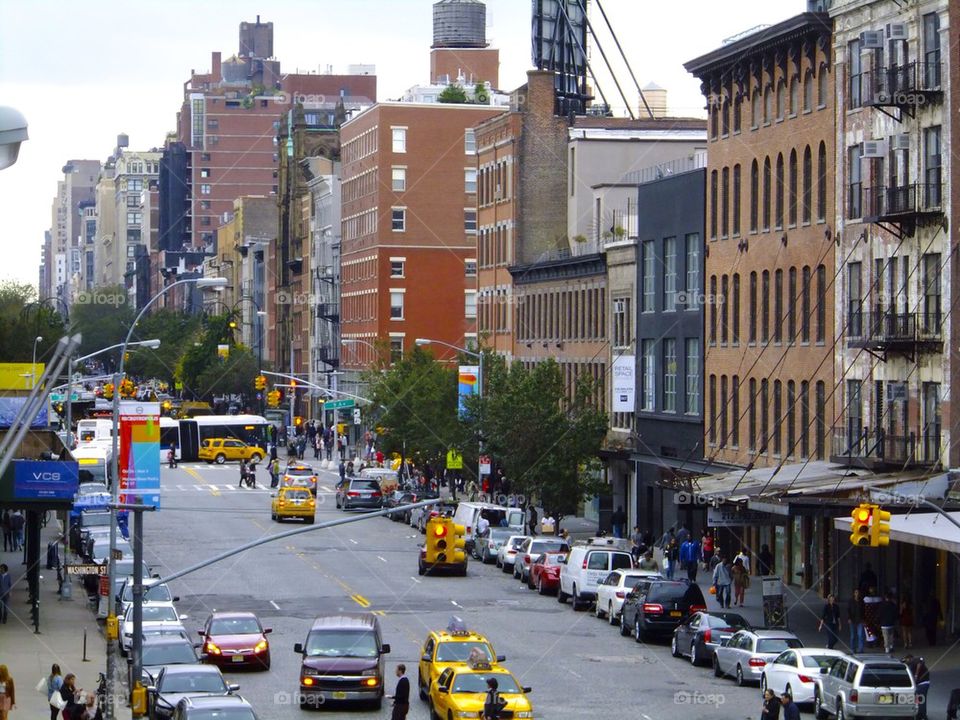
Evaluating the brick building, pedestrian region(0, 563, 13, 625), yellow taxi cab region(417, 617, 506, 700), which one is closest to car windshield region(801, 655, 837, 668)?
yellow taxi cab region(417, 617, 506, 700)

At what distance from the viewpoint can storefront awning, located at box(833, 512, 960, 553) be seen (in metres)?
35.2

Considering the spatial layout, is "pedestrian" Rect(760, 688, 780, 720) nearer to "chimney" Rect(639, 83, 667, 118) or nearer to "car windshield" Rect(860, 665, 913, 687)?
"car windshield" Rect(860, 665, 913, 687)

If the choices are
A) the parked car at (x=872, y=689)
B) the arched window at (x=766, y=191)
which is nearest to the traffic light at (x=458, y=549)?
the arched window at (x=766, y=191)

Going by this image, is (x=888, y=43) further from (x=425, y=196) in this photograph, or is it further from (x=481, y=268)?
(x=425, y=196)

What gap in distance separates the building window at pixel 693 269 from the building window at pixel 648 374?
438 cm

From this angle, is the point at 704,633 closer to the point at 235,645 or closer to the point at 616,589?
the point at 616,589

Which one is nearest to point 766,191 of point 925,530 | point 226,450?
point 925,530

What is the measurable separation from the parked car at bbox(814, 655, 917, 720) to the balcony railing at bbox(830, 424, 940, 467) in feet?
46.8

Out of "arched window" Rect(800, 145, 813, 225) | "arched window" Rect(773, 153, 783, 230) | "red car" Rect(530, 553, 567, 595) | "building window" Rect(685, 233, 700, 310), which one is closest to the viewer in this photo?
"red car" Rect(530, 553, 567, 595)

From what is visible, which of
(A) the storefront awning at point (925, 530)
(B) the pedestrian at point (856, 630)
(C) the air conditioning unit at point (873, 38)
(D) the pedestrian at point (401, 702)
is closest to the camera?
(D) the pedestrian at point (401, 702)

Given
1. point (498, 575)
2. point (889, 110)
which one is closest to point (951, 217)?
point (889, 110)

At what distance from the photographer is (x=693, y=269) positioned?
65938 mm

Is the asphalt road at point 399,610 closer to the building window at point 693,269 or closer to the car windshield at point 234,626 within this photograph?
the car windshield at point 234,626

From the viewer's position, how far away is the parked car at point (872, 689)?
3045 cm
